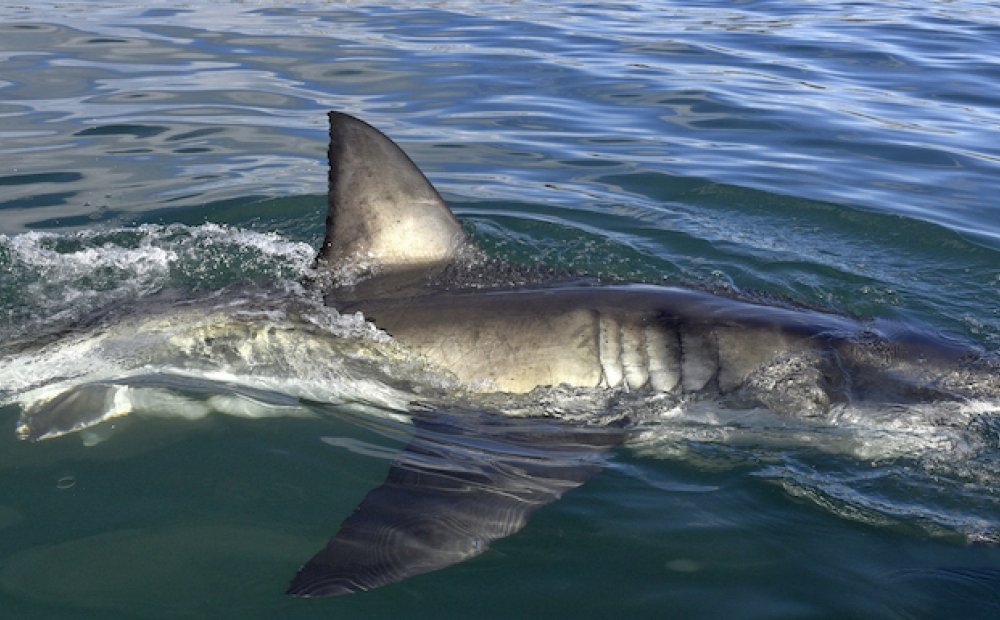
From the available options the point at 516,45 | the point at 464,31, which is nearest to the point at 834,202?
the point at 516,45

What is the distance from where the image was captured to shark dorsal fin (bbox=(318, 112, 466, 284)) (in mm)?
4980

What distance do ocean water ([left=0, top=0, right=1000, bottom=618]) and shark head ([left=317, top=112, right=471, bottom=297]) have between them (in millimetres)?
316

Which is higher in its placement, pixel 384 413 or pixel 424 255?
pixel 424 255

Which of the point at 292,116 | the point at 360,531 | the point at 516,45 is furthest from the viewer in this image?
the point at 516,45

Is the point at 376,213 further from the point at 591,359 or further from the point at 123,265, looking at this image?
the point at 123,265

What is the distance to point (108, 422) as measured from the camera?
4270mm

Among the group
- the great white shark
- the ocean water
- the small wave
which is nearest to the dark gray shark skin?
the great white shark

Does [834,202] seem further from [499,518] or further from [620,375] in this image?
[499,518]

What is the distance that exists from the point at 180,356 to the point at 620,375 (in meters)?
1.82

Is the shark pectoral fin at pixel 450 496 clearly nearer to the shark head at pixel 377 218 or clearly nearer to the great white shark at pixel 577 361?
the great white shark at pixel 577 361

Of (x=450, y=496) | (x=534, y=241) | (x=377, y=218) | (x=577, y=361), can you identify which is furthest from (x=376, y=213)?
(x=534, y=241)

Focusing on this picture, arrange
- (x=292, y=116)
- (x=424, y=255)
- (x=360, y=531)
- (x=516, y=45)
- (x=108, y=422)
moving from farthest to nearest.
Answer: (x=516, y=45) → (x=292, y=116) → (x=424, y=255) → (x=108, y=422) → (x=360, y=531)

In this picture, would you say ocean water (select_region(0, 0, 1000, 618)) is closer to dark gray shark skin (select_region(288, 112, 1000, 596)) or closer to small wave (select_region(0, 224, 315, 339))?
small wave (select_region(0, 224, 315, 339))

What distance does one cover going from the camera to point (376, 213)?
5020 millimetres
